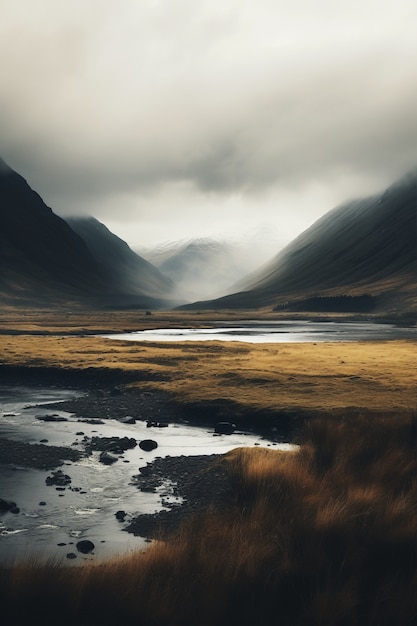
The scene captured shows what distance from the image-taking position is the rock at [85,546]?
11617mm

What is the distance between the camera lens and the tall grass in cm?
850

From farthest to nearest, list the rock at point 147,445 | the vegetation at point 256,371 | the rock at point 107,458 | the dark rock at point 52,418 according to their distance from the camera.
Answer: the vegetation at point 256,371
the dark rock at point 52,418
the rock at point 147,445
the rock at point 107,458

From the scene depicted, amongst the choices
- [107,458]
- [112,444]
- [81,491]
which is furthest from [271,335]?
[81,491]

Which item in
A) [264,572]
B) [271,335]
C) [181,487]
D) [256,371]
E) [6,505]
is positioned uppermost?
[271,335]

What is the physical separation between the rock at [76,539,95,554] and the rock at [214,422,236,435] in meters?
11.9

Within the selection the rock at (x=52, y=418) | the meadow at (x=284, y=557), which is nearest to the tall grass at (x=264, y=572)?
Result: the meadow at (x=284, y=557)

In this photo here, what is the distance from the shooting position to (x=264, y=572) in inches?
377

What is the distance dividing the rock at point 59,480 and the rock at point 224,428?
27.0 feet

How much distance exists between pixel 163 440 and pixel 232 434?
306 cm

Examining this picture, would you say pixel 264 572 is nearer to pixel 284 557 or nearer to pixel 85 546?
pixel 284 557

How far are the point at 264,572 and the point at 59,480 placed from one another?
28.9 feet

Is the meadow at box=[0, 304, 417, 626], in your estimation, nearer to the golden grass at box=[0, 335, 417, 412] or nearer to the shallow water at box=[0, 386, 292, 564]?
the shallow water at box=[0, 386, 292, 564]

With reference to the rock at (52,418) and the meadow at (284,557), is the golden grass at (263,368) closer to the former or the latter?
the rock at (52,418)

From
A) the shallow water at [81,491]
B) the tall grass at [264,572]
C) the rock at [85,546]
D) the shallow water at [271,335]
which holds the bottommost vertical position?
the shallow water at [81,491]
